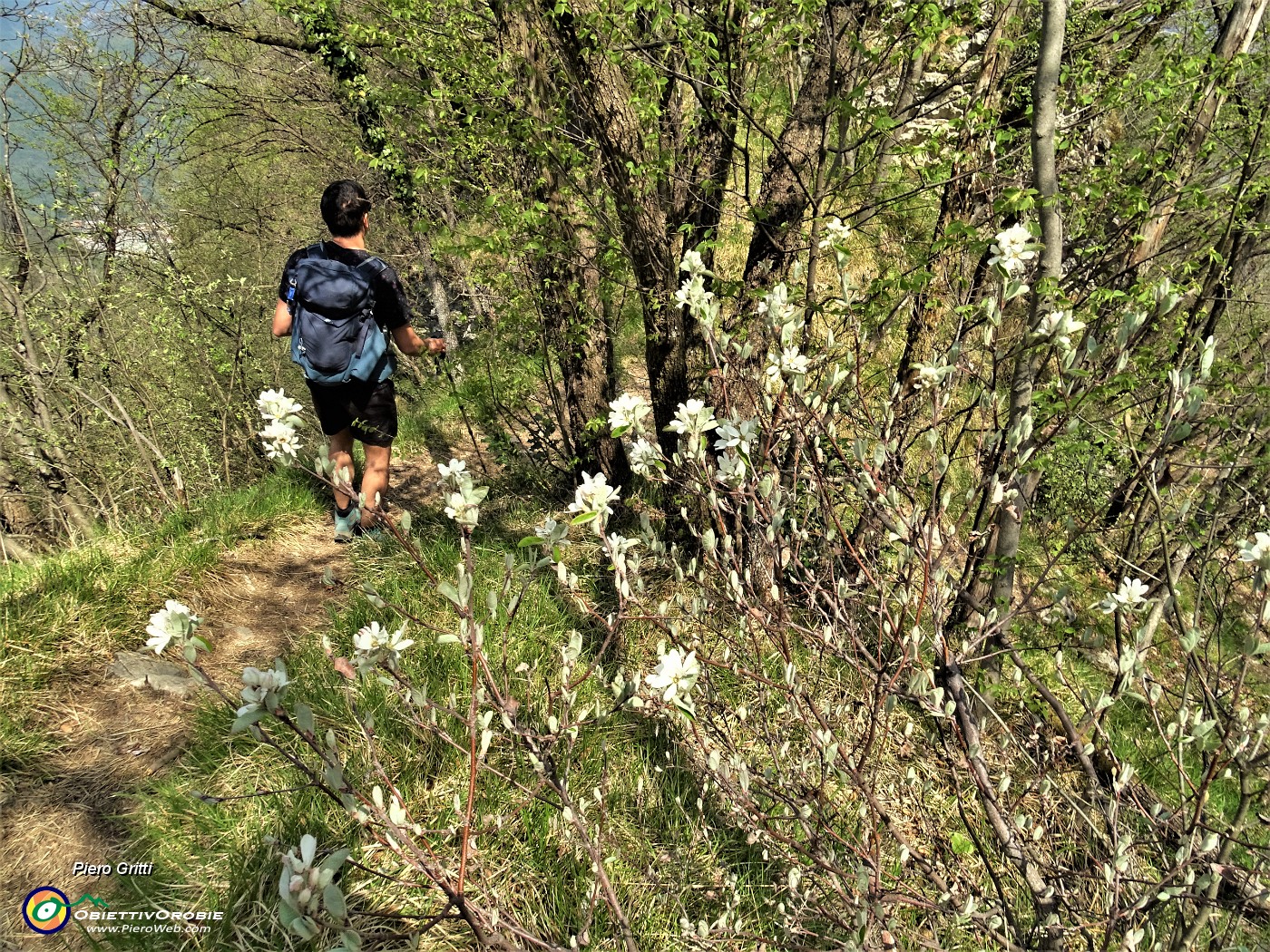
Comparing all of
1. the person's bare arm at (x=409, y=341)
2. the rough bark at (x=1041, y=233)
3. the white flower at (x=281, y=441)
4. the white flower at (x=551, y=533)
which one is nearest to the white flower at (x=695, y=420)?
the white flower at (x=551, y=533)

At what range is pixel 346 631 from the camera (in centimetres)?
284

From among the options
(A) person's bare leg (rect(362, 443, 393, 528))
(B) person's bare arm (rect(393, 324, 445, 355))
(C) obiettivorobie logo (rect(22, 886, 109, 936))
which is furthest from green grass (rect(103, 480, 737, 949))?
(B) person's bare arm (rect(393, 324, 445, 355))

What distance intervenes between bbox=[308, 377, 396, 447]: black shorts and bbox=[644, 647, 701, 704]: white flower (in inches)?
111

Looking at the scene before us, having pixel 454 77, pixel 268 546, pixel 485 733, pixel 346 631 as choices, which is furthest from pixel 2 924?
pixel 454 77

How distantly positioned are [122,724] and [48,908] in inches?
30.8

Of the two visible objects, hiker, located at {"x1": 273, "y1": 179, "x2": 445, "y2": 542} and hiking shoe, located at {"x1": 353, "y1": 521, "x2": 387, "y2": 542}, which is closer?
hiker, located at {"x1": 273, "y1": 179, "x2": 445, "y2": 542}

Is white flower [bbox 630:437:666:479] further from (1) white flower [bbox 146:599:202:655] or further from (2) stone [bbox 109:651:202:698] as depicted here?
(2) stone [bbox 109:651:202:698]

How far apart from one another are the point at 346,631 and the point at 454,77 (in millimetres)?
2679

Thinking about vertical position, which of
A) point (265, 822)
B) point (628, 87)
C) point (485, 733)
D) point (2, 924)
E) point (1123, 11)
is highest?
point (1123, 11)

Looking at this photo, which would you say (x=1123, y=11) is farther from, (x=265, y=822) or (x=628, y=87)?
(x=265, y=822)

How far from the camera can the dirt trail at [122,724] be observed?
200 cm

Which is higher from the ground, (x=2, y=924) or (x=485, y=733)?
(x=485, y=733)

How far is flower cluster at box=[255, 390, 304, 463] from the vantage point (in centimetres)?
150

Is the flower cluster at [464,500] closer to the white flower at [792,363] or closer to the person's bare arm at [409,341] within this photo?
the white flower at [792,363]
